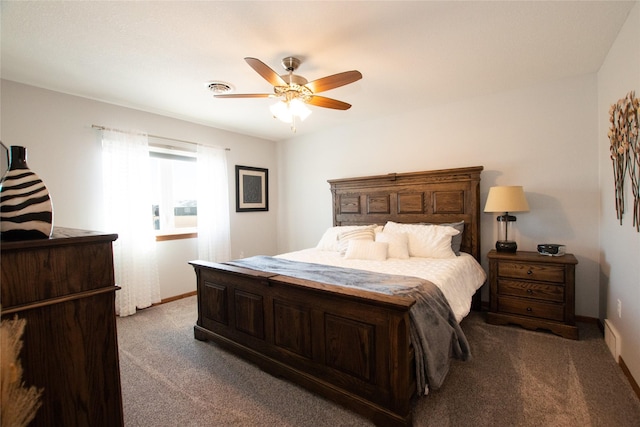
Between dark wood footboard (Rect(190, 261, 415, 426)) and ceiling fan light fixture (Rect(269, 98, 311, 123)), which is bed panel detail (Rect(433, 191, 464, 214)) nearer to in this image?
ceiling fan light fixture (Rect(269, 98, 311, 123))

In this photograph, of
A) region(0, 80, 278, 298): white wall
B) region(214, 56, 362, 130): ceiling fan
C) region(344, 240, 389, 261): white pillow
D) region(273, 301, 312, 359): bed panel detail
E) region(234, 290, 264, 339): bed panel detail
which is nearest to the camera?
region(273, 301, 312, 359): bed panel detail

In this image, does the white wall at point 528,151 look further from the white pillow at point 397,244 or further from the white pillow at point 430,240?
the white pillow at point 397,244

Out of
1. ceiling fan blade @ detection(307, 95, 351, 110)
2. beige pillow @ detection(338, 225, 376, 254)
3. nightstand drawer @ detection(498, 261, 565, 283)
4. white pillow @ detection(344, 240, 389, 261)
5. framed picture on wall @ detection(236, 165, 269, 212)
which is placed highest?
ceiling fan blade @ detection(307, 95, 351, 110)

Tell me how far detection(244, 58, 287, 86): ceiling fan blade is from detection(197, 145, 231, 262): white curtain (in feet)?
7.73

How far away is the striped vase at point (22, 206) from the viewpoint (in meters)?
0.84

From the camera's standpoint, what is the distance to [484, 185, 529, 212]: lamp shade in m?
2.75

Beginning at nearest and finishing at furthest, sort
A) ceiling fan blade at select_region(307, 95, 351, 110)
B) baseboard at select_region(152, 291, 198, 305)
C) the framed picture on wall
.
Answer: ceiling fan blade at select_region(307, 95, 351, 110)
baseboard at select_region(152, 291, 198, 305)
the framed picture on wall

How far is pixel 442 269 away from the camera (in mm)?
2414

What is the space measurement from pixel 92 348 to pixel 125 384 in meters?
1.46

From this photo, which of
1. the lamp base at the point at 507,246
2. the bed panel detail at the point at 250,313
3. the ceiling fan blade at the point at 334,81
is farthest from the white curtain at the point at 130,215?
the lamp base at the point at 507,246

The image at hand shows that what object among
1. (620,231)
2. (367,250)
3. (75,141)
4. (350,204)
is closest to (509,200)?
(620,231)

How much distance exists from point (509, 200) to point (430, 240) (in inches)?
32.8

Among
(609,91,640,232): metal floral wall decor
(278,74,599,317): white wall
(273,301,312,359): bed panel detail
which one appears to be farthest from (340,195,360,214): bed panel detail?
(609,91,640,232): metal floral wall decor

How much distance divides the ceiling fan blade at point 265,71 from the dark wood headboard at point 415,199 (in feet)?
6.91
